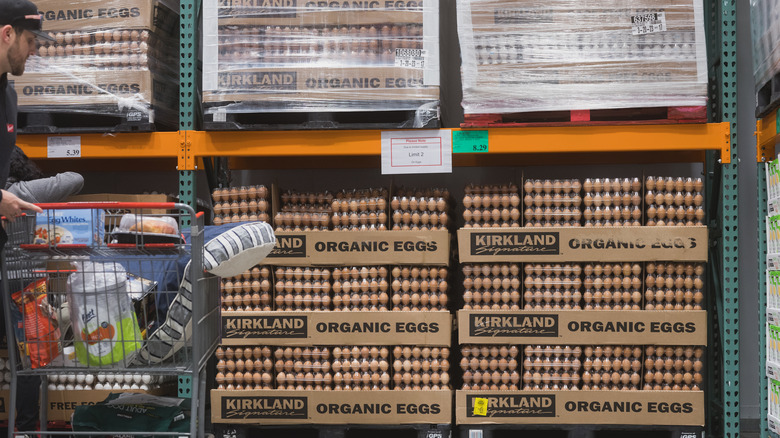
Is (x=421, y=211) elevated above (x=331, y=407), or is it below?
above

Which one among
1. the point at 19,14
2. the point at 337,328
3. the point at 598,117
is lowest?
the point at 337,328

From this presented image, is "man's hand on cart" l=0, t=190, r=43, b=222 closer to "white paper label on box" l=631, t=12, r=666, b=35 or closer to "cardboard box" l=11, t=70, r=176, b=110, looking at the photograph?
"cardboard box" l=11, t=70, r=176, b=110

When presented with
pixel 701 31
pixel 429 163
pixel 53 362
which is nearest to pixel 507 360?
pixel 429 163

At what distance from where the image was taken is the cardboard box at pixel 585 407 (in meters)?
3.46

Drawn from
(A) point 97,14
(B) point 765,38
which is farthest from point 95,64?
(B) point 765,38

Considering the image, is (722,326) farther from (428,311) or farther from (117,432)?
(117,432)

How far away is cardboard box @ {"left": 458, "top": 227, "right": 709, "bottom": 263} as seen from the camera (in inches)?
136

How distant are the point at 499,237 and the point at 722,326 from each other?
3.98 feet

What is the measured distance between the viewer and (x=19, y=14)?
2.50 m

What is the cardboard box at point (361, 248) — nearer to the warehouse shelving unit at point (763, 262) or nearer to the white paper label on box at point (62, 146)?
the white paper label on box at point (62, 146)

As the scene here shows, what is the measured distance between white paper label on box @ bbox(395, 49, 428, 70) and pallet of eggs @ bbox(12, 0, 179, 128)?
1256mm
